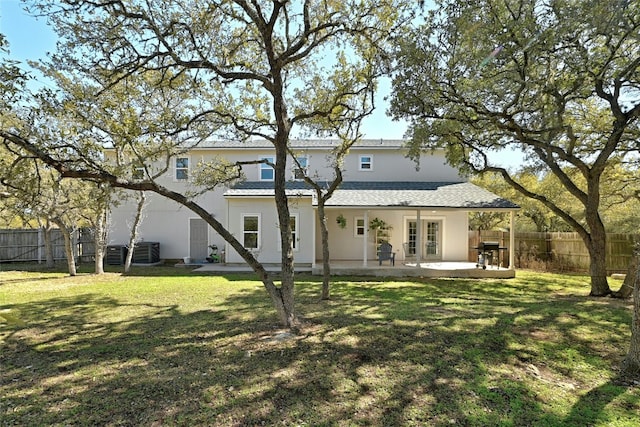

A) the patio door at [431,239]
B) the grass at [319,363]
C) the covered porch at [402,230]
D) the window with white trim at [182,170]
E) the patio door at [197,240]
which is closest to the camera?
the grass at [319,363]

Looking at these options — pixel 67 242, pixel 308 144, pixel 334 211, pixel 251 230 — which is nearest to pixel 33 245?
pixel 67 242

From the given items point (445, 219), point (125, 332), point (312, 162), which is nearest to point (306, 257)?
point (312, 162)

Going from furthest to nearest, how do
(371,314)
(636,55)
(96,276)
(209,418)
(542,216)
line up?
1. (542,216)
2. (96,276)
3. (636,55)
4. (371,314)
5. (209,418)

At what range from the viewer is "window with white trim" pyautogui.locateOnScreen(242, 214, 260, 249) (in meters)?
15.6

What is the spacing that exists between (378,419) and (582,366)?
Answer: 11.1 ft

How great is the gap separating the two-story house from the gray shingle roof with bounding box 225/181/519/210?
4 centimetres

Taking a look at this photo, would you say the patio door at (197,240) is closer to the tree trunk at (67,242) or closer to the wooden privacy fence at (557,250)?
the tree trunk at (67,242)

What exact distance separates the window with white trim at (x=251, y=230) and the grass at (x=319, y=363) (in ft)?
20.8

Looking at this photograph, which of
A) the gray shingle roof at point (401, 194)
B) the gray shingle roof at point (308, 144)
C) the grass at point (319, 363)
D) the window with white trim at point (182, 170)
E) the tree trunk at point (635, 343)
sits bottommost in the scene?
the grass at point (319, 363)

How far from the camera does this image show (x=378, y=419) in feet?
A: 11.7

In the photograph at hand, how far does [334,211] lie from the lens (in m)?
16.4

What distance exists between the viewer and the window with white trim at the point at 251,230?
15.6 metres

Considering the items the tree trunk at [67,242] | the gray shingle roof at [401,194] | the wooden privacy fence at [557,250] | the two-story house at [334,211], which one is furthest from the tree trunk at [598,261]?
the tree trunk at [67,242]

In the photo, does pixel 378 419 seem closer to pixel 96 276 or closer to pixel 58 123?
pixel 58 123
